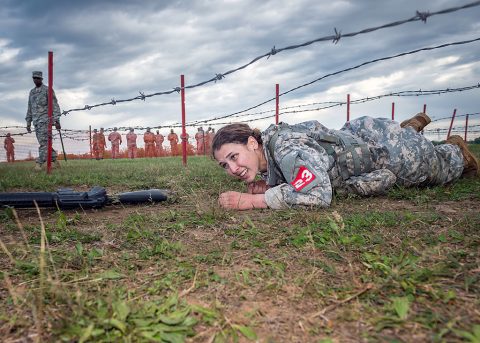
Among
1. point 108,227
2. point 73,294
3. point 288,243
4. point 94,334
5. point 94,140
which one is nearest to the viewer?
point 94,334

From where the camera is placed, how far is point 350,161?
3.34 meters

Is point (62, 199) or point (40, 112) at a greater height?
point (40, 112)

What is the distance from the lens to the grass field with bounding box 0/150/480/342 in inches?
42.3

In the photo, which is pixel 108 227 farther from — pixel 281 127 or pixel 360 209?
pixel 360 209

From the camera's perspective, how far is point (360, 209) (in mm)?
2875

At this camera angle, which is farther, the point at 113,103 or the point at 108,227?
the point at 113,103

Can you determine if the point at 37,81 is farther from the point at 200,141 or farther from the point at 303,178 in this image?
the point at 200,141

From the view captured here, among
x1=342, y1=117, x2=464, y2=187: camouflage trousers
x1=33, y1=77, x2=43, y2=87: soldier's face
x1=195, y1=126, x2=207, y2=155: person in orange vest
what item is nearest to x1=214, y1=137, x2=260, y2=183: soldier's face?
x1=342, y1=117, x2=464, y2=187: camouflage trousers

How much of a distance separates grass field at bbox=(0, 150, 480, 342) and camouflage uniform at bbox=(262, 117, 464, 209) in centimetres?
37

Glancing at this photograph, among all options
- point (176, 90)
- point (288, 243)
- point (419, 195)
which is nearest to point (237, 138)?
point (288, 243)

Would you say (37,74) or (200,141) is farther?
(200,141)

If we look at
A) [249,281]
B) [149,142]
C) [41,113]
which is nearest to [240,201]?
[249,281]

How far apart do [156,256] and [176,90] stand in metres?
4.63

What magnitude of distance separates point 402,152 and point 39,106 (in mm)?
8586
